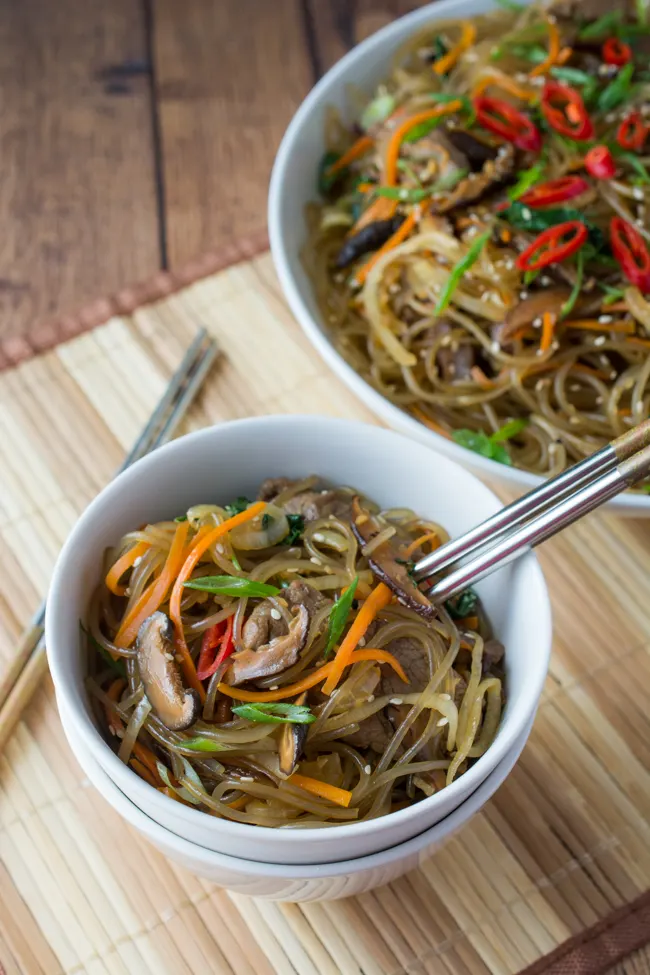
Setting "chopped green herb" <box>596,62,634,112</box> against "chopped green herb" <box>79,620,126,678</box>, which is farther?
"chopped green herb" <box>596,62,634,112</box>

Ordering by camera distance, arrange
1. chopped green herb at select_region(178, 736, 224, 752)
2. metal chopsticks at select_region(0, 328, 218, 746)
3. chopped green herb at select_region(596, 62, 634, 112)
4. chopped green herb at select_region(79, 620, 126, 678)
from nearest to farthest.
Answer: chopped green herb at select_region(178, 736, 224, 752) < chopped green herb at select_region(79, 620, 126, 678) < metal chopsticks at select_region(0, 328, 218, 746) < chopped green herb at select_region(596, 62, 634, 112)

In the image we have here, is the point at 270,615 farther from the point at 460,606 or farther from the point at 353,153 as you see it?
the point at 353,153

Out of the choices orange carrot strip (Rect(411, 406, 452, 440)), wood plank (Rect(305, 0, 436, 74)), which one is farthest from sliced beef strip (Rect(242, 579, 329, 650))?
wood plank (Rect(305, 0, 436, 74))

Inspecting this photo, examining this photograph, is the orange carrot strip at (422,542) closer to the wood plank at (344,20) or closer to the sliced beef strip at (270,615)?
the sliced beef strip at (270,615)

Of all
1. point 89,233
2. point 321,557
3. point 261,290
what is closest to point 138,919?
point 321,557

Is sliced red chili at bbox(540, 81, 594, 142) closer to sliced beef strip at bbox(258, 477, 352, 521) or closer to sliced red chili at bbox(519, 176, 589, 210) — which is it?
sliced red chili at bbox(519, 176, 589, 210)

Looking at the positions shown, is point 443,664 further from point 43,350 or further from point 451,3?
point 451,3

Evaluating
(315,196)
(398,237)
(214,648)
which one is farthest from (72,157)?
(214,648)
